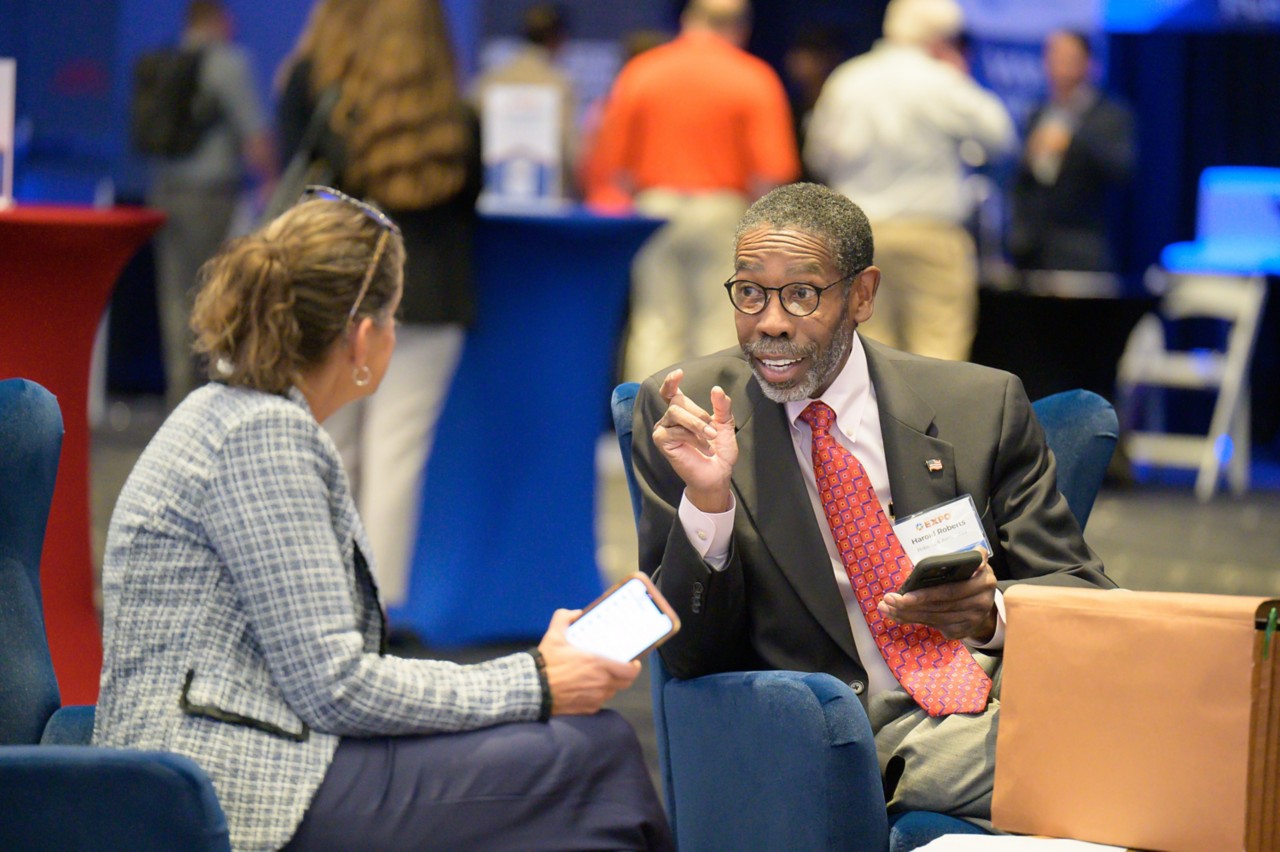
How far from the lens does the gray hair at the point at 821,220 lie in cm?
259

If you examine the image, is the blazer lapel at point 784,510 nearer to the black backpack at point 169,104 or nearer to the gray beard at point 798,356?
the gray beard at point 798,356

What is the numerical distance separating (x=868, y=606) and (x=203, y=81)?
6.68 m

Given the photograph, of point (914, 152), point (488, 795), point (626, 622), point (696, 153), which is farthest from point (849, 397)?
point (914, 152)

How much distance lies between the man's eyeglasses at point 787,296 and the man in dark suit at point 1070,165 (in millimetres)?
6108

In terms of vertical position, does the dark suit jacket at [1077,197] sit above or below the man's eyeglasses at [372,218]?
below

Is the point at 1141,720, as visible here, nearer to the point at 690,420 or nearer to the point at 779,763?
the point at 779,763

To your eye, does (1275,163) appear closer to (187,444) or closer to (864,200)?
(864,200)

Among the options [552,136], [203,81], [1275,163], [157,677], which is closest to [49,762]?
[157,677]

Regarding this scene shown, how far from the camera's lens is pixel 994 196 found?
10211 millimetres

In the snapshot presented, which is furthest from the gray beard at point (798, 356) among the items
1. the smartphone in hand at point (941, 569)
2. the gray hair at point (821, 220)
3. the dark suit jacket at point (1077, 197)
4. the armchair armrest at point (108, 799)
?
the dark suit jacket at point (1077, 197)

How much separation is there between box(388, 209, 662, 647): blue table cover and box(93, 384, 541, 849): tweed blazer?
2.60m

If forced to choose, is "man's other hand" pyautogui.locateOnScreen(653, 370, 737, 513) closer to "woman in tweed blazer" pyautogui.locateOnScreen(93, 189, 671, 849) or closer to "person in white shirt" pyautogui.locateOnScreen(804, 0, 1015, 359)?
"woman in tweed blazer" pyautogui.locateOnScreen(93, 189, 671, 849)

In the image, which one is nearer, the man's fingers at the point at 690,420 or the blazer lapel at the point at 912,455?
the man's fingers at the point at 690,420

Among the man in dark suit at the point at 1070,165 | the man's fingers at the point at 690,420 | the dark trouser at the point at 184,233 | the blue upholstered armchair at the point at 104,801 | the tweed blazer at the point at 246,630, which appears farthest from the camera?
the dark trouser at the point at 184,233
